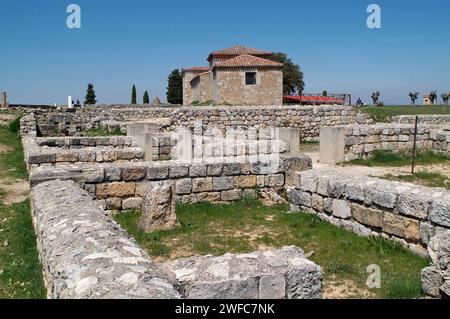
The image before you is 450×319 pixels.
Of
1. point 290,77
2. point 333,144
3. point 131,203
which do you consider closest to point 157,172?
point 131,203

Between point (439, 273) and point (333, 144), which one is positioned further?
point (333, 144)

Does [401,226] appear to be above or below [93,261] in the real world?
below

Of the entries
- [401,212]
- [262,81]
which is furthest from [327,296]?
[262,81]

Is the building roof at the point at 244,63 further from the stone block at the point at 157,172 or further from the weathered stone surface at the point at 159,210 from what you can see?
the weathered stone surface at the point at 159,210

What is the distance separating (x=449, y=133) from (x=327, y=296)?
41.8 ft

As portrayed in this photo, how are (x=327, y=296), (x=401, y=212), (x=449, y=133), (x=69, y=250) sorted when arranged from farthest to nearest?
(x=449, y=133)
(x=401, y=212)
(x=327, y=296)
(x=69, y=250)

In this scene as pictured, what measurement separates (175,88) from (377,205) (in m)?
63.9

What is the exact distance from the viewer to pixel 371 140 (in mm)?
14945

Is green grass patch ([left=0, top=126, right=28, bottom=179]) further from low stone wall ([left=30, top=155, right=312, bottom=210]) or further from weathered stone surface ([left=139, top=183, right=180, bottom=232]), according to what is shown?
weathered stone surface ([left=139, top=183, right=180, bottom=232])

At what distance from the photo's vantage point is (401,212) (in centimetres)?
586

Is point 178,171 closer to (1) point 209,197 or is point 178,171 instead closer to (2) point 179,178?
(2) point 179,178

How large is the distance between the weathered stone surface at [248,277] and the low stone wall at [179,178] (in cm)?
421

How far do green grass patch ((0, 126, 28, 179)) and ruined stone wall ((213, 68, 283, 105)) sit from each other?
18.9 meters
